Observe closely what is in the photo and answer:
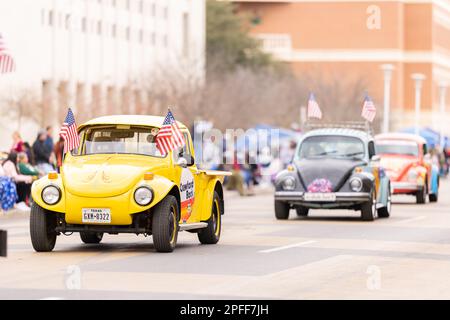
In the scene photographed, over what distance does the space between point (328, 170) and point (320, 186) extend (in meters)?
0.41

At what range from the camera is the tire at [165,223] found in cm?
1934

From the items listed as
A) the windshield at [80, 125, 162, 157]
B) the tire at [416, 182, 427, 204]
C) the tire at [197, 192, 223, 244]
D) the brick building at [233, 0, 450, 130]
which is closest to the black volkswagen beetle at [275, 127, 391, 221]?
the tire at [197, 192, 223, 244]

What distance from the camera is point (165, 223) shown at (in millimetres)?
19375

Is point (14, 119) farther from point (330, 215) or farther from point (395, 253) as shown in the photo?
point (395, 253)

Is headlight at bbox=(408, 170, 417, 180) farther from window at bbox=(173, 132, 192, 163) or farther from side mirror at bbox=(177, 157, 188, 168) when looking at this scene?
side mirror at bbox=(177, 157, 188, 168)

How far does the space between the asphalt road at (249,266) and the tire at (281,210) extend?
2907mm

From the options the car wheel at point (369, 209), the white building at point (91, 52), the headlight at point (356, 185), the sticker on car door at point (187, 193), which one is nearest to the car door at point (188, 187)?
the sticker on car door at point (187, 193)

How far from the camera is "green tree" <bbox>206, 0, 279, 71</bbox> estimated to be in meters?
107

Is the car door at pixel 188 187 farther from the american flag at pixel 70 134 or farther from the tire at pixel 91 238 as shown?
the tire at pixel 91 238

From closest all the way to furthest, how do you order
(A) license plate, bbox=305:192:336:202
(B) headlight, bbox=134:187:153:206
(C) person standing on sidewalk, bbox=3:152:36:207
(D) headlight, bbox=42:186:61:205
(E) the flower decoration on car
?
(B) headlight, bbox=134:187:153:206 < (D) headlight, bbox=42:186:61:205 < (A) license plate, bbox=305:192:336:202 < (E) the flower decoration on car < (C) person standing on sidewalk, bbox=3:152:36:207

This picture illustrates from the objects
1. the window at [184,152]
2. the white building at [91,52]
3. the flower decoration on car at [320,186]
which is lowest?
the flower decoration on car at [320,186]

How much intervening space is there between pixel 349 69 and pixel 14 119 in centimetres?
6249

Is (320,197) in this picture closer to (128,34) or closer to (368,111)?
(368,111)

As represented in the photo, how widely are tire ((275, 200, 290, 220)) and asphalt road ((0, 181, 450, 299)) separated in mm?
2907
